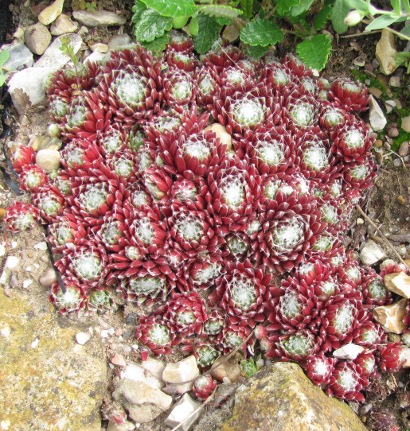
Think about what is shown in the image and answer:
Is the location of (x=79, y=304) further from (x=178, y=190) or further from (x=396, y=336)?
(x=396, y=336)

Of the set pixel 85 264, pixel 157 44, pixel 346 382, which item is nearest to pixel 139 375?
pixel 85 264

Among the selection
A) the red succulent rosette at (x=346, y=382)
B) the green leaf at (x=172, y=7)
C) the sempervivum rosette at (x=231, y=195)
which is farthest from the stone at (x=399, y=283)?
the green leaf at (x=172, y=7)

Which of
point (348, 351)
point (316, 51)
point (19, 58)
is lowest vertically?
point (348, 351)

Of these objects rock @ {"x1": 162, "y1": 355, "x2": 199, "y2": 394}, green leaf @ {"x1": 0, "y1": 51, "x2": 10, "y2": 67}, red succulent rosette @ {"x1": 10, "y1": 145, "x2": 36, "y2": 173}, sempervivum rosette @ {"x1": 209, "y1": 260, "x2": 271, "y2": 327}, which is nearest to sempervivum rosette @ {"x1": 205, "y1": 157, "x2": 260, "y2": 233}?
sempervivum rosette @ {"x1": 209, "y1": 260, "x2": 271, "y2": 327}

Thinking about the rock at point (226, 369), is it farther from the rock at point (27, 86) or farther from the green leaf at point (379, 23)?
the rock at point (27, 86)

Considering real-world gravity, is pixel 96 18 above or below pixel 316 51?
above

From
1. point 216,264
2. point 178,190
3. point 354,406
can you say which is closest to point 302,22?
point 178,190

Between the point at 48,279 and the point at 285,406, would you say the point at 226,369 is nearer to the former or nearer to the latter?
the point at 285,406

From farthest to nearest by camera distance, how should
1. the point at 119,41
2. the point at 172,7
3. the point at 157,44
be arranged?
the point at 119,41 → the point at 157,44 → the point at 172,7
